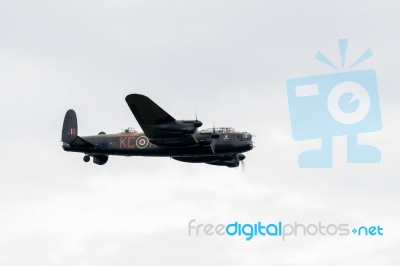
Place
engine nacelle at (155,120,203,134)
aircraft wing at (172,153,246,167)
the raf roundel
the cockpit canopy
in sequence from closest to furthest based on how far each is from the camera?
1. engine nacelle at (155,120,203,134)
2. the cockpit canopy
3. the raf roundel
4. aircraft wing at (172,153,246,167)

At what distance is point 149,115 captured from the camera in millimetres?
69500

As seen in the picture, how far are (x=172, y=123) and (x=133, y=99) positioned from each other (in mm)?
3487

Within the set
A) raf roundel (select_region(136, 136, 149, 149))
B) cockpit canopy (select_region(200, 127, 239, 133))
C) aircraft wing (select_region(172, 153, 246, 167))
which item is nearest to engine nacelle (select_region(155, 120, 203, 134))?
cockpit canopy (select_region(200, 127, 239, 133))

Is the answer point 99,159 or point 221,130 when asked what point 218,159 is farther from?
point 99,159

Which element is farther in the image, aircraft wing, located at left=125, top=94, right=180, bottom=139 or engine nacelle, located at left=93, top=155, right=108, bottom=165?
engine nacelle, located at left=93, top=155, right=108, bottom=165

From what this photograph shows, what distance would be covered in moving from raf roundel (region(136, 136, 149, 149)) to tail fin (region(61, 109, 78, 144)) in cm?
499

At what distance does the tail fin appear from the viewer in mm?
74125

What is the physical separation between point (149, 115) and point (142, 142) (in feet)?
11.7

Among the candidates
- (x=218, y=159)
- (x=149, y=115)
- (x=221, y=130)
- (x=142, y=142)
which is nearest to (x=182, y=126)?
(x=149, y=115)

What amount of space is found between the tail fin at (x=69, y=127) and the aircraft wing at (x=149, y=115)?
658cm

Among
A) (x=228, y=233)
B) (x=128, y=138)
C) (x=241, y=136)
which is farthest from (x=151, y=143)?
(x=228, y=233)

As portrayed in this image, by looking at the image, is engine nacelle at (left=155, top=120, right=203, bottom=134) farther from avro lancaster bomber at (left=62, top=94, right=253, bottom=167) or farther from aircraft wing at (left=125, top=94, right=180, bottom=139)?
aircraft wing at (left=125, top=94, right=180, bottom=139)

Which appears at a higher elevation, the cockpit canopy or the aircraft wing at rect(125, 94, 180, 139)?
the aircraft wing at rect(125, 94, 180, 139)

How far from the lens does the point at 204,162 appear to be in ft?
250
